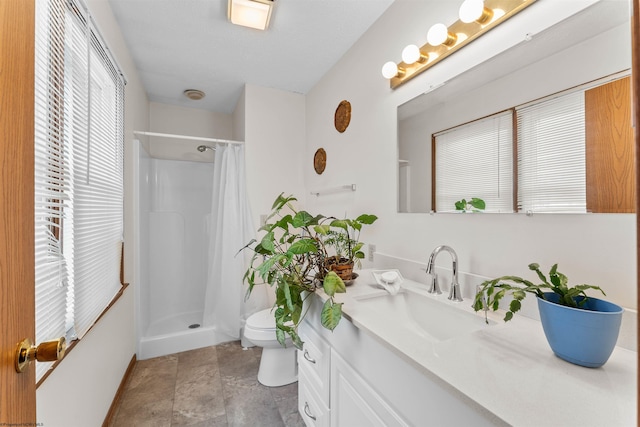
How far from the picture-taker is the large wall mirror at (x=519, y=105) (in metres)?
0.77

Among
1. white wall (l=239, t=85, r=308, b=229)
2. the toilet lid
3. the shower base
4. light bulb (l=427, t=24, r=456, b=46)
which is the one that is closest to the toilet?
the toilet lid

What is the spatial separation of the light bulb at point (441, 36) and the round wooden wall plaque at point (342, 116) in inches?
32.4

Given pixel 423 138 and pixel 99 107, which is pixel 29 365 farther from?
pixel 423 138

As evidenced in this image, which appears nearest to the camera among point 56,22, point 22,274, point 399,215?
point 22,274

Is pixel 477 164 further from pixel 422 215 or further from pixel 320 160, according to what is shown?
pixel 320 160

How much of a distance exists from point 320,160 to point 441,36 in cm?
134

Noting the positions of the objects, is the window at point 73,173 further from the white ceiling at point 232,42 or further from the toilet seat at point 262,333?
the toilet seat at point 262,333

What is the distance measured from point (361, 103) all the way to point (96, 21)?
4.84 feet

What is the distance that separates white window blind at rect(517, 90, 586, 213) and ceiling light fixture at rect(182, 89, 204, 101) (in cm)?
271

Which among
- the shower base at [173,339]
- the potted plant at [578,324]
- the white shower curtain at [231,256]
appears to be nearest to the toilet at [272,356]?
the white shower curtain at [231,256]

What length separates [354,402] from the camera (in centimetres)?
97

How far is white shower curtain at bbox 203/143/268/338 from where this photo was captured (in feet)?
8.04

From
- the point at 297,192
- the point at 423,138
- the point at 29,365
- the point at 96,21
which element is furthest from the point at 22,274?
the point at 297,192

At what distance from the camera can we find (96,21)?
1.31m
